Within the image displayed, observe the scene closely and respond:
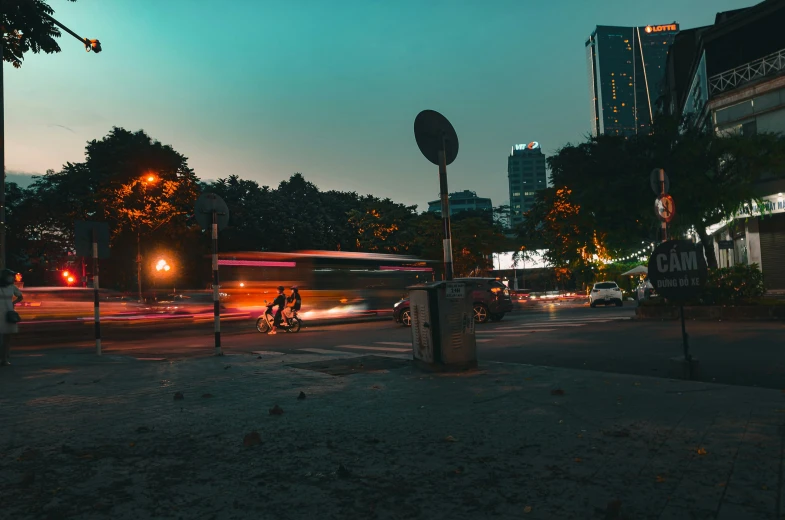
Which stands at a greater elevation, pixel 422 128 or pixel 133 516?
pixel 422 128

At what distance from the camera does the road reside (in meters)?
8.40

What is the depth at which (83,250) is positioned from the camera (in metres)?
13.3

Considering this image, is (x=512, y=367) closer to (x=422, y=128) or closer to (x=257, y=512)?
(x=422, y=128)

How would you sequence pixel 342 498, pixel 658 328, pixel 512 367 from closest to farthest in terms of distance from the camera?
1. pixel 342 498
2. pixel 512 367
3. pixel 658 328

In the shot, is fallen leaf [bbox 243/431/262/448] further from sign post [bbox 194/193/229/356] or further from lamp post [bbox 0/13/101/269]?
lamp post [bbox 0/13/101/269]

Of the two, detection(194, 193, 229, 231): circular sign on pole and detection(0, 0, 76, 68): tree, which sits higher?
detection(0, 0, 76, 68): tree

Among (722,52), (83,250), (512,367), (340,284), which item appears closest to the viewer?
(512,367)

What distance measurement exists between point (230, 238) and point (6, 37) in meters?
41.4

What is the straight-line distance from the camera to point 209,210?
12.1 metres

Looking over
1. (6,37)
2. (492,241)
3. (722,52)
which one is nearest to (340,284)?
(6,37)

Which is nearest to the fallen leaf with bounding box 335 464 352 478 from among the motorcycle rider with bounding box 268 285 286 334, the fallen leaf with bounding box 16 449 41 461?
the fallen leaf with bounding box 16 449 41 461

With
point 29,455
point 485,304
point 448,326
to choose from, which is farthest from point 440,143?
point 485,304

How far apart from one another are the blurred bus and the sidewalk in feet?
55.6

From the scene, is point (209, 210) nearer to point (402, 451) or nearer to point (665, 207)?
point (665, 207)
